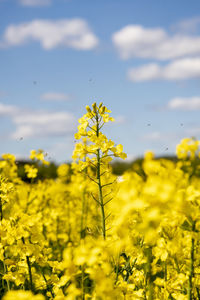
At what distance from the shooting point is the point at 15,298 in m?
1.23

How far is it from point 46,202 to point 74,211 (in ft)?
2.01

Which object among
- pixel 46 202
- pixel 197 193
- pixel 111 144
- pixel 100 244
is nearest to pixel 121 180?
pixel 111 144

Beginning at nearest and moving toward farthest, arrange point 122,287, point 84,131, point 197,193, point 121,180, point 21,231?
point 197,193
point 122,287
point 21,231
point 84,131
point 121,180

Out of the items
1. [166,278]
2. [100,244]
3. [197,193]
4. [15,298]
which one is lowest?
[166,278]

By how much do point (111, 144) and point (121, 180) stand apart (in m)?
0.44

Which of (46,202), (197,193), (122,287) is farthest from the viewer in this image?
(46,202)

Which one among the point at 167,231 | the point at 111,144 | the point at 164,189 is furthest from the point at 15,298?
the point at 167,231

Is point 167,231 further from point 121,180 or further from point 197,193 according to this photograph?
Answer: point 197,193

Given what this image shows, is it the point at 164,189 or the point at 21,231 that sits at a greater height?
the point at 164,189

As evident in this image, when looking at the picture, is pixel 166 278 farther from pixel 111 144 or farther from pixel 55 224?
pixel 55 224

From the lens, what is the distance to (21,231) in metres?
2.43

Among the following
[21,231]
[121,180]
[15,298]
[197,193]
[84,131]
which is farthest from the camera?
[121,180]

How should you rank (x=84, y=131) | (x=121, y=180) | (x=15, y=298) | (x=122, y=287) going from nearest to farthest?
1. (x=15, y=298)
2. (x=122, y=287)
3. (x=84, y=131)
4. (x=121, y=180)

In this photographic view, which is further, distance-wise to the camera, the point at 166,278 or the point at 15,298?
the point at 166,278
